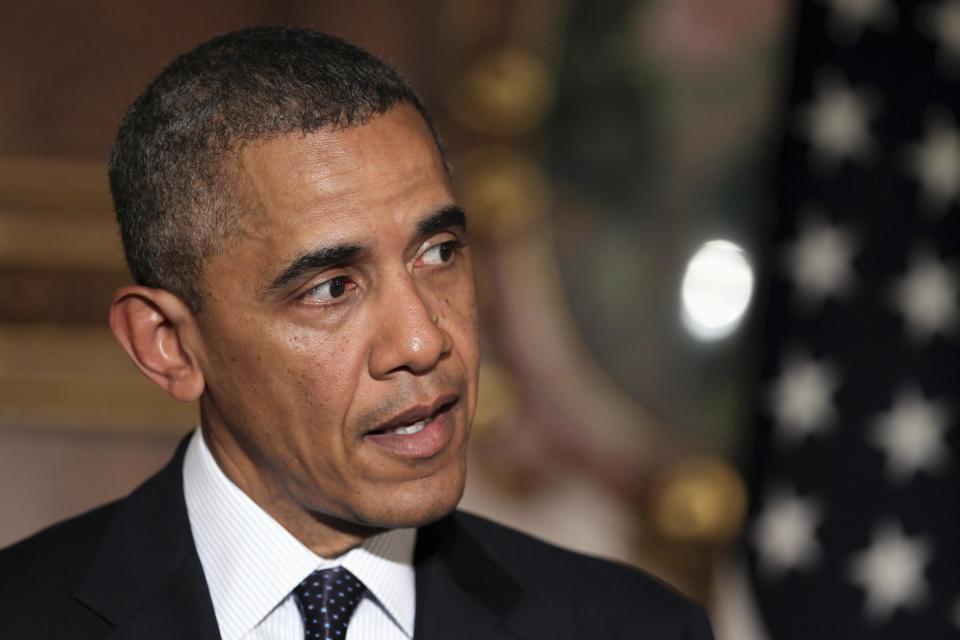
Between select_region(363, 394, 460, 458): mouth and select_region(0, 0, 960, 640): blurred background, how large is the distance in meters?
2.46

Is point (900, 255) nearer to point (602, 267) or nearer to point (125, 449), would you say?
point (602, 267)

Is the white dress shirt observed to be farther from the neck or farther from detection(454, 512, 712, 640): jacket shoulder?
detection(454, 512, 712, 640): jacket shoulder

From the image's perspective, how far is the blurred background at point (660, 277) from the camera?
164 inches

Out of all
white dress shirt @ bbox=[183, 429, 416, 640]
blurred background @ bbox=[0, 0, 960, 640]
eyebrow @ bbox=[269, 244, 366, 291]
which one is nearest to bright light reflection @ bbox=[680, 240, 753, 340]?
blurred background @ bbox=[0, 0, 960, 640]

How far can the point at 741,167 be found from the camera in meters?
4.50

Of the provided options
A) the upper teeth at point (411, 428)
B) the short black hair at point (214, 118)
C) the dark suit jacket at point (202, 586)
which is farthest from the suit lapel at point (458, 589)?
the short black hair at point (214, 118)

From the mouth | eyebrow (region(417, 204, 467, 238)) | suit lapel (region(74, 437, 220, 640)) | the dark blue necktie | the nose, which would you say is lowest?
the dark blue necktie

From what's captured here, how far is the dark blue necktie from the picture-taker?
2.03m

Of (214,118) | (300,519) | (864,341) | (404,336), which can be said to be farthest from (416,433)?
(864,341)

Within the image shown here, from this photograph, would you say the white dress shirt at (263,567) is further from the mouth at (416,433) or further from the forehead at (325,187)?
the forehead at (325,187)

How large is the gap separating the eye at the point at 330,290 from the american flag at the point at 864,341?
2559 mm

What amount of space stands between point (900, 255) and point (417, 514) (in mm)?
2732

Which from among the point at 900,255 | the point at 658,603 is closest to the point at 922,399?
the point at 900,255

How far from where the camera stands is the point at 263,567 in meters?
2.05
